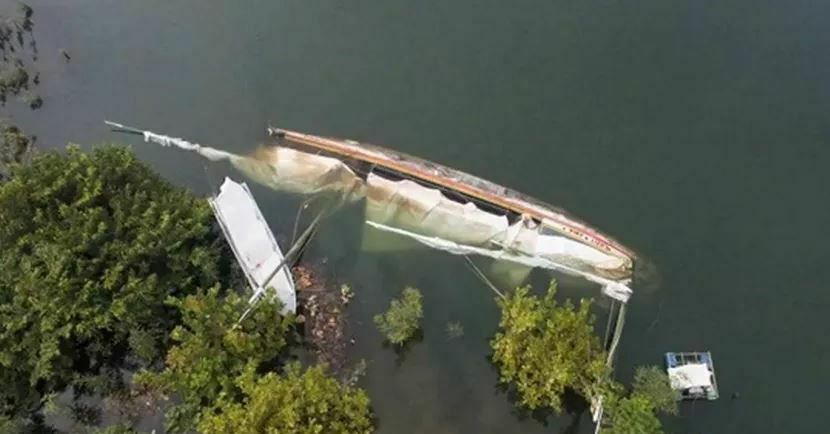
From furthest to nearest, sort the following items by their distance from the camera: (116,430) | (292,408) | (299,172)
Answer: (299,172) → (116,430) → (292,408)

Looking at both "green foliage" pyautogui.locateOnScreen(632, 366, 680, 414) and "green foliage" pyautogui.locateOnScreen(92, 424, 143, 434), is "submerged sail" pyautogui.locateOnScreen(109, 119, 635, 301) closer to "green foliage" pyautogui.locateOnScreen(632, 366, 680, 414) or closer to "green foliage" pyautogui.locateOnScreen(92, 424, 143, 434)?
"green foliage" pyautogui.locateOnScreen(632, 366, 680, 414)

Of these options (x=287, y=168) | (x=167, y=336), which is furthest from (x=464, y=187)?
(x=167, y=336)

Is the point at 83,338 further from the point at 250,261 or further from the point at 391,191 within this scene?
the point at 391,191

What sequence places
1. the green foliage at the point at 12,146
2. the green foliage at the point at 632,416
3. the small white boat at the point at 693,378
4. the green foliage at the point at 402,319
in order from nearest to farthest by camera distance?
1. the green foliage at the point at 632,416
2. the small white boat at the point at 693,378
3. the green foliage at the point at 402,319
4. the green foliage at the point at 12,146

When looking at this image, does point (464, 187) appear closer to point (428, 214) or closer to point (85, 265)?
point (428, 214)

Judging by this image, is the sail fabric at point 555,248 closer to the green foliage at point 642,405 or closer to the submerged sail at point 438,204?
the submerged sail at point 438,204

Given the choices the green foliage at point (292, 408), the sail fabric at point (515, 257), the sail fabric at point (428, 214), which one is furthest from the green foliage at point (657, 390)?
the green foliage at point (292, 408)

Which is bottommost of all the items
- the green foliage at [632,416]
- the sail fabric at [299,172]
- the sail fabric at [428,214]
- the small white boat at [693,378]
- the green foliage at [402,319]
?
the green foliage at [632,416]
